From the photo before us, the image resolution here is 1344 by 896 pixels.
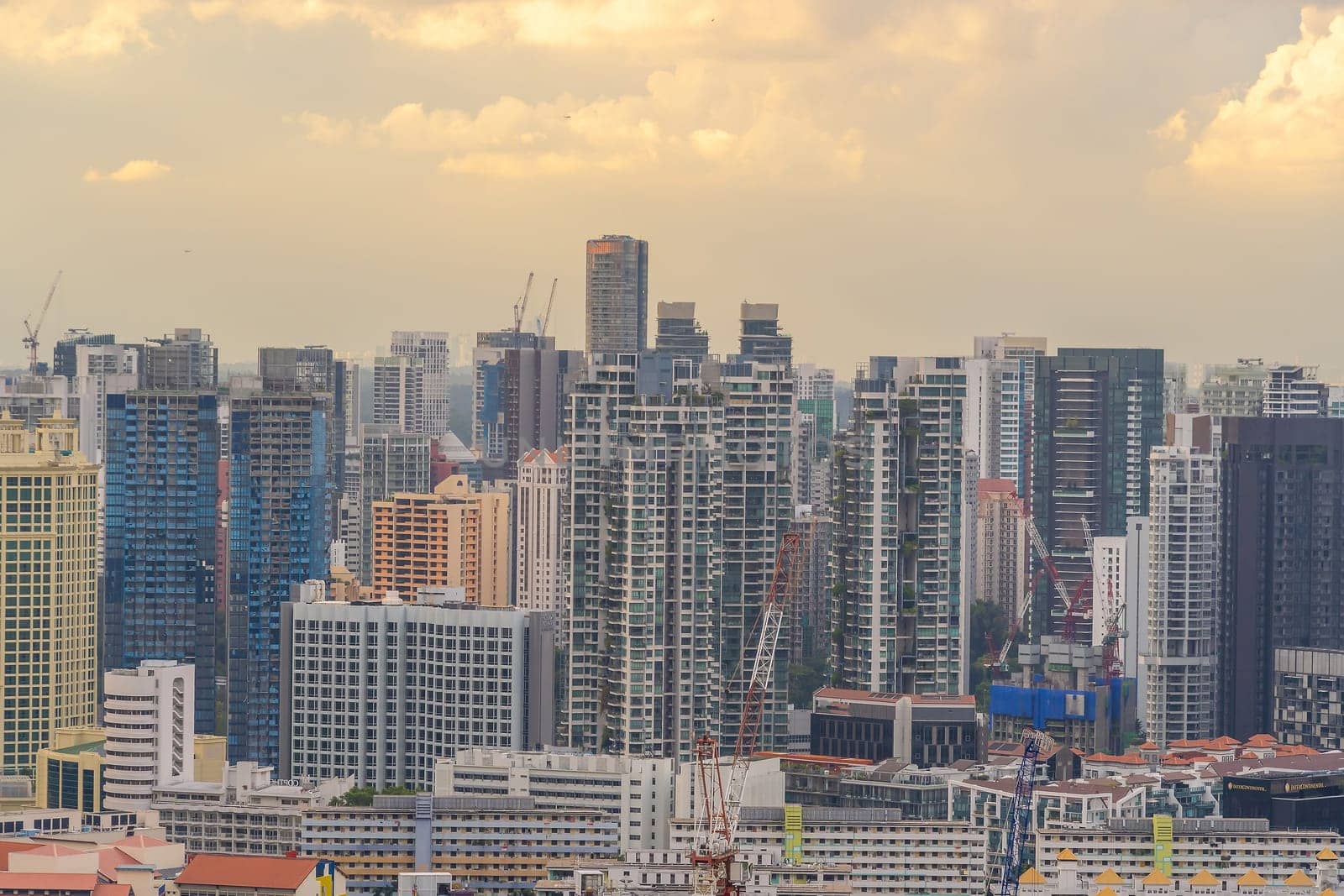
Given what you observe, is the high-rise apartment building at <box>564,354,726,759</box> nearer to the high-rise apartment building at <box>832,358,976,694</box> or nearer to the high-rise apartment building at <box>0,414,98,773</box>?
the high-rise apartment building at <box>832,358,976,694</box>

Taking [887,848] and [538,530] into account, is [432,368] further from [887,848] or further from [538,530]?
[887,848]

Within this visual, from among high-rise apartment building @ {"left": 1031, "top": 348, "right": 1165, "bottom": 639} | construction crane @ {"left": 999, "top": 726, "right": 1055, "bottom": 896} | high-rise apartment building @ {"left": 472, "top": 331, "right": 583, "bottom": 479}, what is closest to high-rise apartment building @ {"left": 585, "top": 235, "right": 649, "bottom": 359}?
high-rise apartment building @ {"left": 472, "top": 331, "right": 583, "bottom": 479}

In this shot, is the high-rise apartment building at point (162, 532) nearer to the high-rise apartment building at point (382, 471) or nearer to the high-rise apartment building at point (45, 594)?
the high-rise apartment building at point (45, 594)

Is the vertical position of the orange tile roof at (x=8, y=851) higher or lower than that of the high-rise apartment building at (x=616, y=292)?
lower

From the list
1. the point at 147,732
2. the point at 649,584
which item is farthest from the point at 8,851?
the point at 649,584

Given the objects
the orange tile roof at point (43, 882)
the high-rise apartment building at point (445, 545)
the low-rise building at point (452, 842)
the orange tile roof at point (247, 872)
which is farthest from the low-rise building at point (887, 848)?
the high-rise apartment building at point (445, 545)

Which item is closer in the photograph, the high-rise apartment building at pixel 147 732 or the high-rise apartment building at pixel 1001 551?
the high-rise apartment building at pixel 147 732
